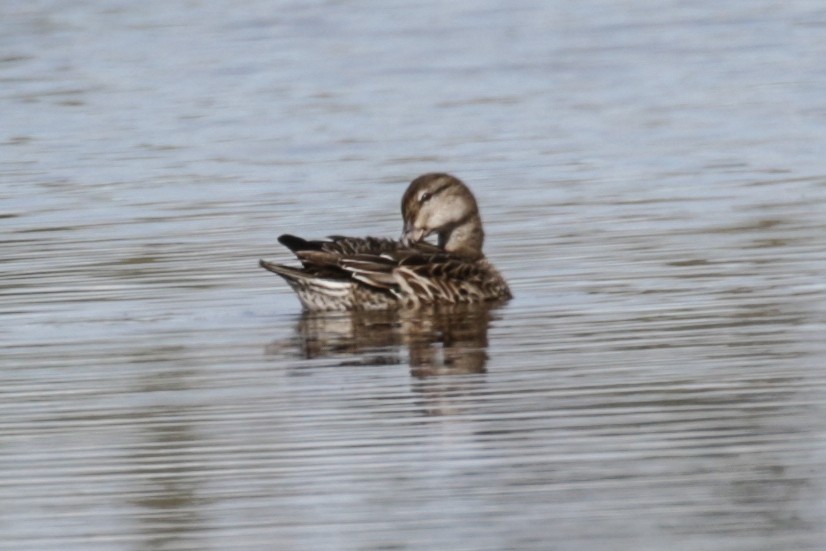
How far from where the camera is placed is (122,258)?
538 inches

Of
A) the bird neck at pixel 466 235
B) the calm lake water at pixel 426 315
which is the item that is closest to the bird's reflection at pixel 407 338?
the calm lake water at pixel 426 315

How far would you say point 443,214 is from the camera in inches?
514

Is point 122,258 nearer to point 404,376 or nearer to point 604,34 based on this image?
point 404,376

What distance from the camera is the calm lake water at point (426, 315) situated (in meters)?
7.45

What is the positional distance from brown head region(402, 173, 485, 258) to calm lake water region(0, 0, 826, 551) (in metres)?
0.35

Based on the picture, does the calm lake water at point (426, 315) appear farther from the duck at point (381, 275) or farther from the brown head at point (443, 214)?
the brown head at point (443, 214)

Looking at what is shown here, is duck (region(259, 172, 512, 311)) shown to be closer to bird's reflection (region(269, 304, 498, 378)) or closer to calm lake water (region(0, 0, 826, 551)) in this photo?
bird's reflection (region(269, 304, 498, 378))

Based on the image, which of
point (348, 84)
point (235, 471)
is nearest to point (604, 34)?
point (348, 84)

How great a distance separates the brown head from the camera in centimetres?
1301

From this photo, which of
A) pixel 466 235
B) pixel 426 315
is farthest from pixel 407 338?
pixel 466 235

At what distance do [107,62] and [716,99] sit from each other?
836cm

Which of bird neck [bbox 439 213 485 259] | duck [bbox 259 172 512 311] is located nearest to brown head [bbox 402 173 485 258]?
bird neck [bbox 439 213 485 259]

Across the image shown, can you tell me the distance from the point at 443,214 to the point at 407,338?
74.3 inches

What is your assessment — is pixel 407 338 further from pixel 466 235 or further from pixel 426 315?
pixel 466 235
